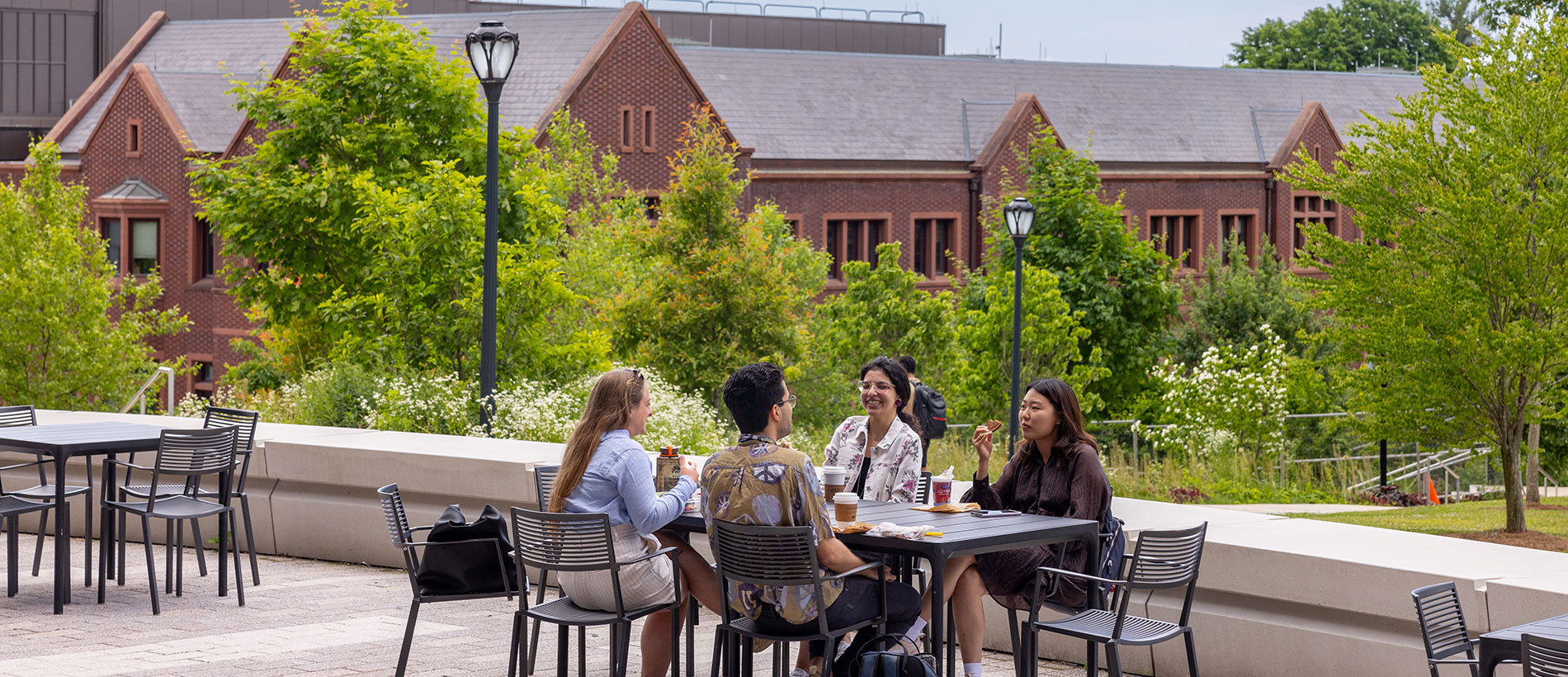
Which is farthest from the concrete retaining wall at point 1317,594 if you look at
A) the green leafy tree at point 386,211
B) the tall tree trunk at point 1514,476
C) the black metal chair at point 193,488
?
the green leafy tree at point 386,211

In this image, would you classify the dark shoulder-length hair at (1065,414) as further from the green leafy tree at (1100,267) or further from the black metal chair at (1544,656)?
the green leafy tree at (1100,267)

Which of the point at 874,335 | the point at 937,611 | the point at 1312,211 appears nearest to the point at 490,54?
the point at 937,611

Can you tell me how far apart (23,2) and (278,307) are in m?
31.4

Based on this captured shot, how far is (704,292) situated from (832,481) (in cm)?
1800

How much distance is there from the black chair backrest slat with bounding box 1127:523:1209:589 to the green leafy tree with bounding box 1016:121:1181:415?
2992 cm

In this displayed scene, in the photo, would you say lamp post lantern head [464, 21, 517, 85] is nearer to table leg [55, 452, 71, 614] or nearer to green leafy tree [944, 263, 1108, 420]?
table leg [55, 452, 71, 614]

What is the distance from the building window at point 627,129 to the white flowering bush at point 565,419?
2565 centimetres

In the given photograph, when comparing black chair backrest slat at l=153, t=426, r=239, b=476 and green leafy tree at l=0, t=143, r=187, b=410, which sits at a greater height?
green leafy tree at l=0, t=143, r=187, b=410

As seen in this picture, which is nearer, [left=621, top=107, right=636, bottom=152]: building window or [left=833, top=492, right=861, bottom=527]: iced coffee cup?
[left=833, top=492, right=861, bottom=527]: iced coffee cup

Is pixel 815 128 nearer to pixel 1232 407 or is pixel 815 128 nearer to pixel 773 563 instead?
pixel 1232 407

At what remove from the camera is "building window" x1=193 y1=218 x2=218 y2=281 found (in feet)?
145

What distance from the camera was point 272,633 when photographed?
28.7 ft

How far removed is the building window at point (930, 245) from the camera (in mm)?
48812

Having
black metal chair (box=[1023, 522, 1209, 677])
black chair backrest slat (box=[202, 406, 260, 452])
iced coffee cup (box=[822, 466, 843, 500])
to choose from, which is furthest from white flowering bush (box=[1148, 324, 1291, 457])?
black metal chair (box=[1023, 522, 1209, 677])
